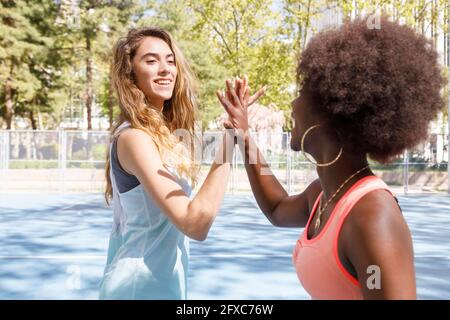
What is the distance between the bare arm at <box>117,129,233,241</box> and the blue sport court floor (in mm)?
3455

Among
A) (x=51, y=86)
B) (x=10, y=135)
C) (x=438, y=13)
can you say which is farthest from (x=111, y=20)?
(x=438, y=13)

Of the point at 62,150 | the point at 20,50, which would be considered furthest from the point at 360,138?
the point at 20,50

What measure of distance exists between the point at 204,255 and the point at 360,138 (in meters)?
6.02

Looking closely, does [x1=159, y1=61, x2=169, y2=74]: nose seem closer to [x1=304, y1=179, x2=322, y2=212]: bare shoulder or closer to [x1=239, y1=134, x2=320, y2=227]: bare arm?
[x1=239, y1=134, x2=320, y2=227]: bare arm

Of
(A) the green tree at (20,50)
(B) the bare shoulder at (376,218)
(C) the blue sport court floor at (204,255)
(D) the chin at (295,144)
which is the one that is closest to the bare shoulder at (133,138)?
(D) the chin at (295,144)

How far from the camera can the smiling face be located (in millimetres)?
2104

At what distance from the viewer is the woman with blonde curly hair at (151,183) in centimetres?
181

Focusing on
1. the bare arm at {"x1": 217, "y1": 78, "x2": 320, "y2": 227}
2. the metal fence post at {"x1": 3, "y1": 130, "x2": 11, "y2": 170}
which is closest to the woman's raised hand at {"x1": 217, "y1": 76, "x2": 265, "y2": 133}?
the bare arm at {"x1": 217, "y1": 78, "x2": 320, "y2": 227}

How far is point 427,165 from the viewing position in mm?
17297

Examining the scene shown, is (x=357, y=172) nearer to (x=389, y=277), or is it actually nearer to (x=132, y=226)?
(x=389, y=277)

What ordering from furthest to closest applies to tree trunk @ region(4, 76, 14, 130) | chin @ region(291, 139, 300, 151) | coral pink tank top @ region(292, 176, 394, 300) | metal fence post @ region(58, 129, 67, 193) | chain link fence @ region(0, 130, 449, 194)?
1. tree trunk @ region(4, 76, 14, 130)
2. chain link fence @ region(0, 130, 449, 194)
3. metal fence post @ region(58, 129, 67, 193)
4. chin @ region(291, 139, 300, 151)
5. coral pink tank top @ region(292, 176, 394, 300)

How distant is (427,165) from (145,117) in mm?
16661

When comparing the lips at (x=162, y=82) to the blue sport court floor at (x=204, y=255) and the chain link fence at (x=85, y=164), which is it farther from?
the chain link fence at (x=85, y=164)

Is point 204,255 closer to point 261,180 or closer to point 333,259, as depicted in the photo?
point 261,180
